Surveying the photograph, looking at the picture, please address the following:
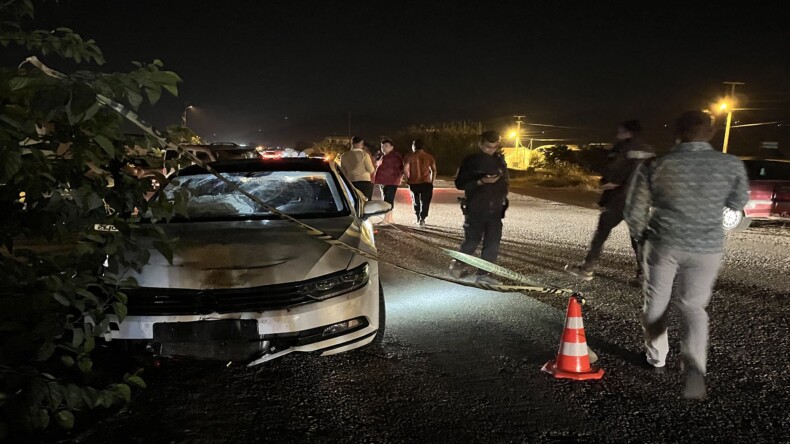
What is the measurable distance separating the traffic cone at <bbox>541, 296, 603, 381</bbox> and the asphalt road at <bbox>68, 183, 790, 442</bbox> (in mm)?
66

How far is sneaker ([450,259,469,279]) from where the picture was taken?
7.08 m

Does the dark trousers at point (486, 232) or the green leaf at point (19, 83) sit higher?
the green leaf at point (19, 83)

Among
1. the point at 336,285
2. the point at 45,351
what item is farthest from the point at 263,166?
the point at 45,351

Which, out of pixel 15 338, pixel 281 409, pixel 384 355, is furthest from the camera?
pixel 384 355

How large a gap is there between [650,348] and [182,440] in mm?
3023

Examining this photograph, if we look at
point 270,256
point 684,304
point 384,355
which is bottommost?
point 384,355

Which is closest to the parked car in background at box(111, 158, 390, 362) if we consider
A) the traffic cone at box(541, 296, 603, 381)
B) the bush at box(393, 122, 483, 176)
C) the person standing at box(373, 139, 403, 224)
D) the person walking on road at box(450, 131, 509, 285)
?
the traffic cone at box(541, 296, 603, 381)

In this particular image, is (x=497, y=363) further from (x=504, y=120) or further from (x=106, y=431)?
(x=504, y=120)

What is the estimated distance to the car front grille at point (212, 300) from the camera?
12.0ft

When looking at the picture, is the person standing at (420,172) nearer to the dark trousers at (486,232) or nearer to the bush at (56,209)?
the dark trousers at (486,232)

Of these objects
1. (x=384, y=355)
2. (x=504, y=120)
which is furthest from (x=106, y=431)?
(x=504, y=120)

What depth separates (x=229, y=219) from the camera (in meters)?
4.89

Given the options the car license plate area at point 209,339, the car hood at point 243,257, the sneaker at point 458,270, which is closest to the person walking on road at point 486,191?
the sneaker at point 458,270

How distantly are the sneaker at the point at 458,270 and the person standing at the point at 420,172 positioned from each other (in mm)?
4060
